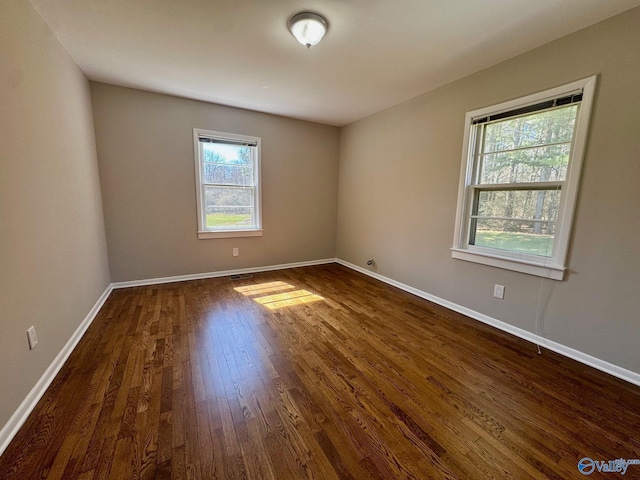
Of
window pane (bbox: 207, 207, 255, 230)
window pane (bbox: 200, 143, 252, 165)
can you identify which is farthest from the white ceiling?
window pane (bbox: 207, 207, 255, 230)

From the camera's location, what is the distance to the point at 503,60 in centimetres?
234

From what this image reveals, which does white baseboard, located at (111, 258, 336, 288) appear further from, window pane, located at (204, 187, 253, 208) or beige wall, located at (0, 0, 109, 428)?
window pane, located at (204, 187, 253, 208)

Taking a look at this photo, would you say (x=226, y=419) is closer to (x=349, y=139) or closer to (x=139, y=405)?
(x=139, y=405)

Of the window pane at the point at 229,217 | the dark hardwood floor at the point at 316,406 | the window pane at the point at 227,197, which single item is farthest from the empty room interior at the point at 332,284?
the window pane at the point at 229,217

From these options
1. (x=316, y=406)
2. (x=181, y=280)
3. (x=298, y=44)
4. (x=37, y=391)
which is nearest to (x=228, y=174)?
(x=181, y=280)

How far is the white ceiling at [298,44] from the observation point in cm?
175

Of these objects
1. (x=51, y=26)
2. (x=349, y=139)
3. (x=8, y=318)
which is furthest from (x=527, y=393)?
→ (x=51, y=26)

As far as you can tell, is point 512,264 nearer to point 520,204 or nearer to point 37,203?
point 520,204

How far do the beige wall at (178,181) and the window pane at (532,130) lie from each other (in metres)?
2.62

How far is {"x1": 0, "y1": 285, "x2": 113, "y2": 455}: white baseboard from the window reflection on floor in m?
1.57

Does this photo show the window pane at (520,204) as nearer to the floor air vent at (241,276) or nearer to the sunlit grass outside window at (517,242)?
the sunlit grass outside window at (517,242)

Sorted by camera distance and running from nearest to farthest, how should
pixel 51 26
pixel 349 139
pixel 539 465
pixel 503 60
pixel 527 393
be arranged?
pixel 539 465 < pixel 527 393 < pixel 51 26 < pixel 503 60 < pixel 349 139

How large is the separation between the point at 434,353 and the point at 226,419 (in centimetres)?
160

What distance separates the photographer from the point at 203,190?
12.2 ft
